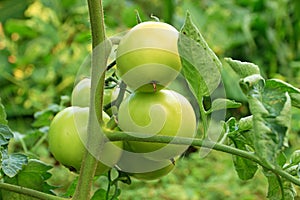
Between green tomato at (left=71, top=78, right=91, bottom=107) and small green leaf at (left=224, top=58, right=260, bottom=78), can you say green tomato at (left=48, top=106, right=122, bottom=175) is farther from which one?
small green leaf at (left=224, top=58, right=260, bottom=78)

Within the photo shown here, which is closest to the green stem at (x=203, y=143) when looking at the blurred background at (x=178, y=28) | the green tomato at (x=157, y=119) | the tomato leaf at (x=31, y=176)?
the green tomato at (x=157, y=119)

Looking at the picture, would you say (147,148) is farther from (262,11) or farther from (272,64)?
(262,11)

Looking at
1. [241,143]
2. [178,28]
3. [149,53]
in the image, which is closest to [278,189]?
[241,143]

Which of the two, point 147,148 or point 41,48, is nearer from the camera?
point 147,148

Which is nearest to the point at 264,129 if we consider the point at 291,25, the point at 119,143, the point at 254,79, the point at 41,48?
the point at 254,79

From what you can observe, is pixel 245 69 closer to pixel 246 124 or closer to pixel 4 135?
pixel 246 124

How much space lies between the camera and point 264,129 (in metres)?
0.35

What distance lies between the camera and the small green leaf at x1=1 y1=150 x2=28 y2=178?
0.48 meters

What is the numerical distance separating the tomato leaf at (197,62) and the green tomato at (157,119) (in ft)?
0.10

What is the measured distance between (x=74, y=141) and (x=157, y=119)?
0.27 feet

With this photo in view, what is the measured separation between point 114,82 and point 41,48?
180 cm

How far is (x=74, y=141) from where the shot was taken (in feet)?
1.56

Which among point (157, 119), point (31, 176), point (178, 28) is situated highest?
point (157, 119)

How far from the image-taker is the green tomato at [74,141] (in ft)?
1.54
